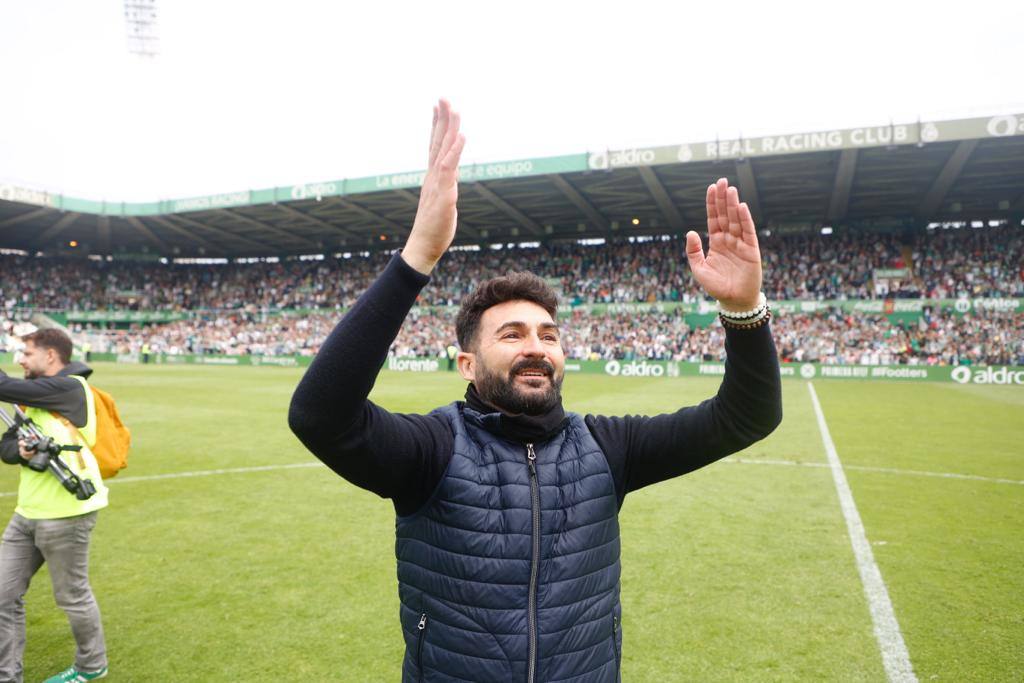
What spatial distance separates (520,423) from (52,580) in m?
3.51

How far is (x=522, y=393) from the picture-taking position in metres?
2.06

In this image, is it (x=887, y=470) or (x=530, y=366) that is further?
(x=887, y=470)

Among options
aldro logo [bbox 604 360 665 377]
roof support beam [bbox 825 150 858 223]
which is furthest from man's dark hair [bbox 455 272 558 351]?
aldro logo [bbox 604 360 665 377]

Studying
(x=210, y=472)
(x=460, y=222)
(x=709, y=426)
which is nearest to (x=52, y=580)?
(x=709, y=426)

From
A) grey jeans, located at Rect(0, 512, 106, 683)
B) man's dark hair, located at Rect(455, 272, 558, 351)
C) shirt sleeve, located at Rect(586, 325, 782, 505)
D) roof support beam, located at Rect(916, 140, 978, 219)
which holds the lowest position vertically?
grey jeans, located at Rect(0, 512, 106, 683)

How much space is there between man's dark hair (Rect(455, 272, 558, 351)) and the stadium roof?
95.5 ft

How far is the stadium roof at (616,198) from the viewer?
28375mm

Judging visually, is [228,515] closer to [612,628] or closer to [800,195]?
[612,628]

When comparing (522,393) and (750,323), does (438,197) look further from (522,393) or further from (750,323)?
(750,323)

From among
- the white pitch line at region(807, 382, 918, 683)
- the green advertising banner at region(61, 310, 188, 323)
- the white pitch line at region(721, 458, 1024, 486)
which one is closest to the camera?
the white pitch line at region(807, 382, 918, 683)

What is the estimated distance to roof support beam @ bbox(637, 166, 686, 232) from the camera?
32625 mm

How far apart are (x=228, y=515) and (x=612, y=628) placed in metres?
6.70

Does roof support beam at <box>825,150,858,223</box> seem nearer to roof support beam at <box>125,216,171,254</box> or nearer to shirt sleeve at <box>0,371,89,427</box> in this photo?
shirt sleeve at <box>0,371,89,427</box>

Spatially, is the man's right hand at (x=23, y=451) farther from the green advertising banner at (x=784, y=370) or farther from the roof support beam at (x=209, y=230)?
the roof support beam at (x=209, y=230)
